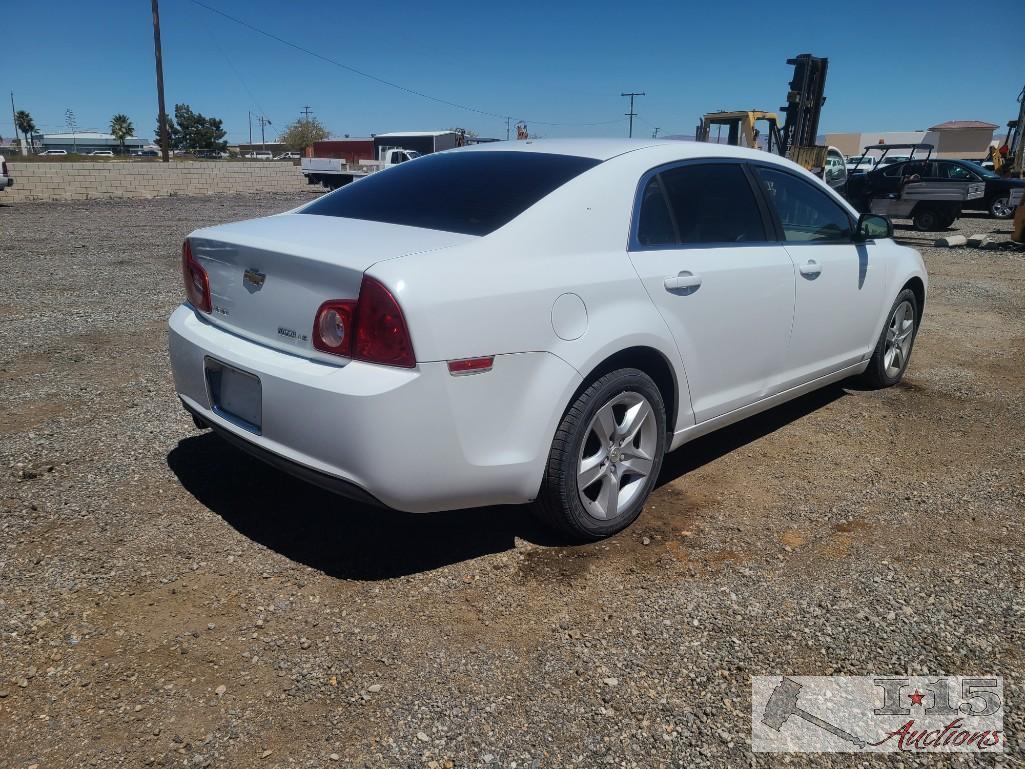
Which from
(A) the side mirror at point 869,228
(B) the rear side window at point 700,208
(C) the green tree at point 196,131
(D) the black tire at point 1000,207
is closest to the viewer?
(B) the rear side window at point 700,208

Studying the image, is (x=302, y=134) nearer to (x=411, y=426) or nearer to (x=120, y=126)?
(x=120, y=126)


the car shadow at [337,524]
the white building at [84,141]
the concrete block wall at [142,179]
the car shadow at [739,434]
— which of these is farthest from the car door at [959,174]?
the white building at [84,141]

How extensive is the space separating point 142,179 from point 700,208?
26918 mm

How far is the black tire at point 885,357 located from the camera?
5.00 meters

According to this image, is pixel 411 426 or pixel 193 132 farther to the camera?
pixel 193 132

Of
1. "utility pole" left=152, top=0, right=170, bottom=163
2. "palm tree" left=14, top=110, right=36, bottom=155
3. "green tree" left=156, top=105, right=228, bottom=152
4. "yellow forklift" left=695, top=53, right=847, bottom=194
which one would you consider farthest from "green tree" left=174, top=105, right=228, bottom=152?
"yellow forklift" left=695, top=53, right=847, bottom=194

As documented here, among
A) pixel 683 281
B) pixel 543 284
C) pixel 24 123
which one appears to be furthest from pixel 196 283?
pixel 24 123

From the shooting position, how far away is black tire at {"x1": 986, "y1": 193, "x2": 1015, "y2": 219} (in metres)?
19.2

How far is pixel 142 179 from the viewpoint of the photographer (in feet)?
85.9

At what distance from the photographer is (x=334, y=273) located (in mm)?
2580

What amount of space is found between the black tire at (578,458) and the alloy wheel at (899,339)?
2.64 m

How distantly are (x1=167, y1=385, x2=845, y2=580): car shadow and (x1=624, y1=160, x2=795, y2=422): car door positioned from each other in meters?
0.64

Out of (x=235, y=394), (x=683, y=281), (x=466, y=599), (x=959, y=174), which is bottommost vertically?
(x=466, y=599)

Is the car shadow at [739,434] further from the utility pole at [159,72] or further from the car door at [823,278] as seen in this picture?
the utility pole at [159,72]
